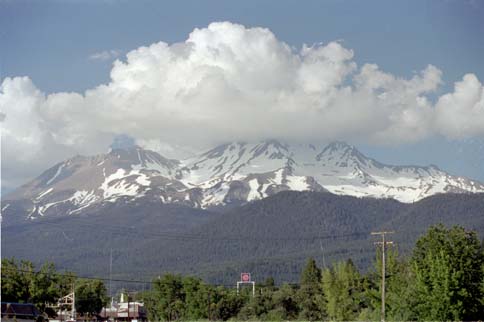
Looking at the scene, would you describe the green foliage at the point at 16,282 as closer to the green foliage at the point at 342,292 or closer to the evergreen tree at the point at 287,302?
the green foliage at the point at 342,292

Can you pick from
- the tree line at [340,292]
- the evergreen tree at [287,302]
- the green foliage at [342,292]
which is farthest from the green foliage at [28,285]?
the green foliage at [342,292]

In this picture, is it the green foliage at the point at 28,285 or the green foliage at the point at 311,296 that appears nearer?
the green foliage at the point at 28,285

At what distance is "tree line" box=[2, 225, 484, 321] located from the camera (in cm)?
8550

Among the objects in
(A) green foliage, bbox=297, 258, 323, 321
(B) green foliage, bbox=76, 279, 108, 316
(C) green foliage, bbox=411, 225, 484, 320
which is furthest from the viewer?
(B) green foliage, bbox=76, 279, 108, 316

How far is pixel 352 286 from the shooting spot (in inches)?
5212

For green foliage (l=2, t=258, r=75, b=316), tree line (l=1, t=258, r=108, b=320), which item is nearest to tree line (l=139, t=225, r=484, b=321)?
tree line (l=1, t=258, r=108, b=320)

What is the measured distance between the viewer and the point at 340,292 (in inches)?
5177

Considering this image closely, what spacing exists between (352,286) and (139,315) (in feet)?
225

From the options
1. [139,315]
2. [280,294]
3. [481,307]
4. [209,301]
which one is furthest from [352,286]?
[139,315]

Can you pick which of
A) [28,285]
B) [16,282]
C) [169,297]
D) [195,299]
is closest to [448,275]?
[16,282]

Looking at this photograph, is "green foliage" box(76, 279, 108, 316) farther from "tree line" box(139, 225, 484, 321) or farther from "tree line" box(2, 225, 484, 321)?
"tree line" box(139, 225, 484, 321)

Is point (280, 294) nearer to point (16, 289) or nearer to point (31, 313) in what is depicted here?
point (16, 289)

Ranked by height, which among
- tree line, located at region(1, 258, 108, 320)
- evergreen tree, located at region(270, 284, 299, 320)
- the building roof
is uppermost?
tree line, located at region(1, 258, 108, 320)

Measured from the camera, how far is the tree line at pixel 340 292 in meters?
85.5
